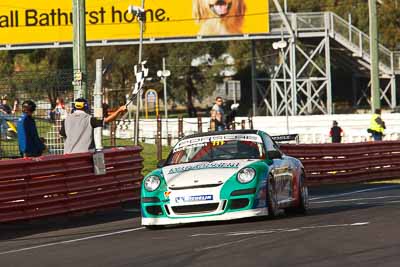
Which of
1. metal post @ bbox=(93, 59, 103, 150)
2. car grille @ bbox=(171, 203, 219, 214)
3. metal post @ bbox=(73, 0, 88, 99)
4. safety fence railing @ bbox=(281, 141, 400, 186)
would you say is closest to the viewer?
car grille @ bbox=(171, 203, 219, 214)

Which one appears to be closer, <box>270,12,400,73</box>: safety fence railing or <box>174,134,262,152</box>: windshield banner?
<box>174,134,262,152</box>: windshield banner

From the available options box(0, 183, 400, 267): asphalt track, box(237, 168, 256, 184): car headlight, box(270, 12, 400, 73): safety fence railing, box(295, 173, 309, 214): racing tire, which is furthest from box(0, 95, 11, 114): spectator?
box(270, 12, 400, 73): safety fence railing

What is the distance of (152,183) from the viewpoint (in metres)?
14.5

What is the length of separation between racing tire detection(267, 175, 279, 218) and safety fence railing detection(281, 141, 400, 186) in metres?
9.32

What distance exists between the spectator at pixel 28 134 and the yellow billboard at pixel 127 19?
127ft

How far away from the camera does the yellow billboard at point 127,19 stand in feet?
185

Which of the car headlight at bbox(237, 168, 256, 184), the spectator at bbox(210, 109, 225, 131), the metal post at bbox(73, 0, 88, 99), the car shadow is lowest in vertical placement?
the car shadow

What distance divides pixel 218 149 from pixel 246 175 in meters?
1.28

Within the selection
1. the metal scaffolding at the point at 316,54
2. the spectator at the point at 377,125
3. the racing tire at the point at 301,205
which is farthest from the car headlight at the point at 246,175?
the metal scaffolding at the point at 316,54

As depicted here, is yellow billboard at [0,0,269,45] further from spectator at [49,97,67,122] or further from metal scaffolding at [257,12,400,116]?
spectator at [49,97,67,122]

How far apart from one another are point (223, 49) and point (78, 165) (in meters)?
59.8

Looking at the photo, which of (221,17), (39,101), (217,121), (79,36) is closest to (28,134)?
(39,101)

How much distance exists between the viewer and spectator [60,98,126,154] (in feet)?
57.5

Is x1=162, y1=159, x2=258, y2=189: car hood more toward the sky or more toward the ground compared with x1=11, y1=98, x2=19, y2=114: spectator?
more toward the ground
